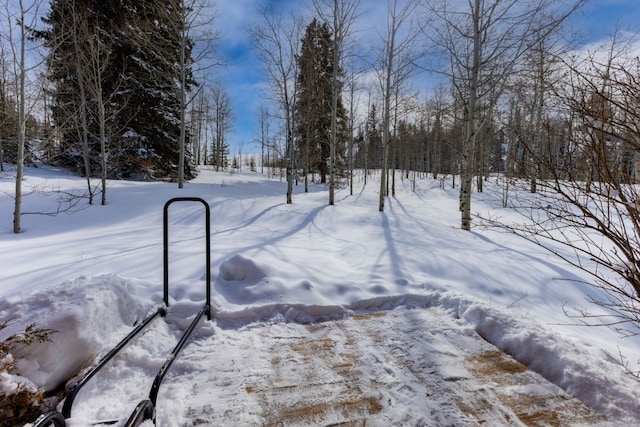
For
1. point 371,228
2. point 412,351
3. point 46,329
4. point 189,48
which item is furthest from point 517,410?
point 189,48

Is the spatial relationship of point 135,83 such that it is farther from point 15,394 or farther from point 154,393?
point 154,393

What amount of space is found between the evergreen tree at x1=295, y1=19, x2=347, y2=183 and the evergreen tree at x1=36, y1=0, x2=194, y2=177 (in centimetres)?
601

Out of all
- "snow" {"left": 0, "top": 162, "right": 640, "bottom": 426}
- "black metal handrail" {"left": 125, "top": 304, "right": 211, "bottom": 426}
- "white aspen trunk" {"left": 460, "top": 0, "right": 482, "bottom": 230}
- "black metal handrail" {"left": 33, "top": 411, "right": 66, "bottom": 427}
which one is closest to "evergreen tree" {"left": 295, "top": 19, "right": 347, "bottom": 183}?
"white aspen trunk" {"left": 460, "top": 0, "right": 482, "bottom": 230}

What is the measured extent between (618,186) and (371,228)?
19.8ft

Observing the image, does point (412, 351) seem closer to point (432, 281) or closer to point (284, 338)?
point (284, 338)

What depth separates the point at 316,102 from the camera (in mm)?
16281

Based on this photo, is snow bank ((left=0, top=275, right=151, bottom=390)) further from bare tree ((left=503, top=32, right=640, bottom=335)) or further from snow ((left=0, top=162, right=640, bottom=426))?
bare tree ((left=503, top=32, right=640, bottom=335))

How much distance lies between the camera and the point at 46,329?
1.84 meters

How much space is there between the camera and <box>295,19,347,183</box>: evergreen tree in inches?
594

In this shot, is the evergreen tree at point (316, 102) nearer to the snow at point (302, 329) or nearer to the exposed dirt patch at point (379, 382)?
the snow at point (302, 329)

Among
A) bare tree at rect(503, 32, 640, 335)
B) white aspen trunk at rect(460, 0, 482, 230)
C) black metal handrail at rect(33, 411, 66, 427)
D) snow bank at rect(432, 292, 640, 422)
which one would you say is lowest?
snow bank at rect(432, 292, 640, 422)

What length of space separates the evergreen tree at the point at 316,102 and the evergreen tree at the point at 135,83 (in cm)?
601

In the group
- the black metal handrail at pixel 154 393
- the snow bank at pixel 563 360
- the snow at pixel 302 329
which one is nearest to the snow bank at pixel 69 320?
the snow at pixel 302 329

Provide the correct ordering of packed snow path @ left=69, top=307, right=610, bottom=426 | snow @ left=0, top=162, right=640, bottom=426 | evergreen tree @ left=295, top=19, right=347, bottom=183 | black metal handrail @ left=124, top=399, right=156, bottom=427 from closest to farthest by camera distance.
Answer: black metal handrail @ left=124, top=399, right=156, bottom=427 < packed snow path @ left=69, top=307, right=610, bottom=426 < snow @ left=0, top=162, right=640, bottom=426 < evergreen tree @ left=295, top=19, right=347, bottom=183
